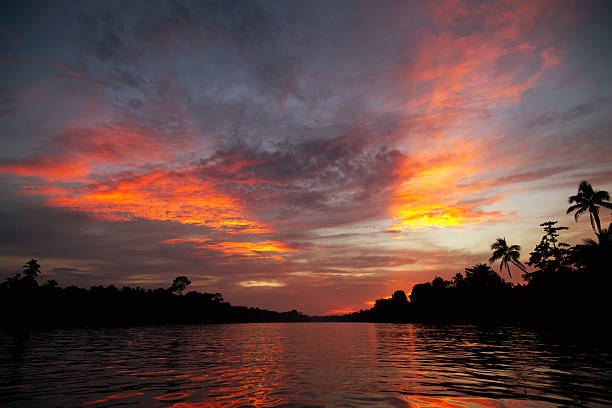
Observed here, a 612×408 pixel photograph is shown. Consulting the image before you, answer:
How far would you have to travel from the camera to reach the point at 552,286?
6706 cm

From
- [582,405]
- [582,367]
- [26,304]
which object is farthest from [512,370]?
[26,304]

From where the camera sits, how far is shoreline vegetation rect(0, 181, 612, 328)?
56.9m

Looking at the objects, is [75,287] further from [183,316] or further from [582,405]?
[582,405]

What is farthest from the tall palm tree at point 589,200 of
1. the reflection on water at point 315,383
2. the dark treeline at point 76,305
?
the dark treeline at point 76,305

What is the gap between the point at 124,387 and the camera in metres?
13.5

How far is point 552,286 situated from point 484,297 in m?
36.3

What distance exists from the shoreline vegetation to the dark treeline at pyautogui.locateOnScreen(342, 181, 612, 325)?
0.12m

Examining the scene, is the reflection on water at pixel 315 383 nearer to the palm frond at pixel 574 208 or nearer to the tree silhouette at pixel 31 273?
the palm frond at pixel 574 208

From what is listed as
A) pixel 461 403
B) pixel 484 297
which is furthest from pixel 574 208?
pixel 461 403

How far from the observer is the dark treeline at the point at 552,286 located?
55250mm

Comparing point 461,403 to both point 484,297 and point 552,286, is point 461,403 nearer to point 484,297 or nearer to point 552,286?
point 552,286

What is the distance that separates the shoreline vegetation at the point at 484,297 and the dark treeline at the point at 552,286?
0.41 feet

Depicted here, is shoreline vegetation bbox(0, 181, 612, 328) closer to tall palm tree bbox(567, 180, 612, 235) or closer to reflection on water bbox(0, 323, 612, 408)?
tall palm tree bbox(567, 180, 612, 235)

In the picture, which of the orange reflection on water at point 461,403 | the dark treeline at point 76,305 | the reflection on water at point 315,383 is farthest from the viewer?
the dark treeline at point 76,305
